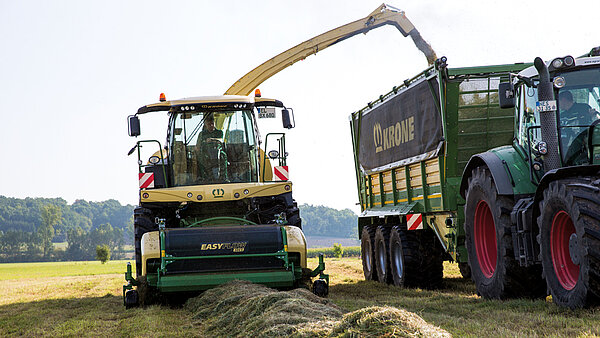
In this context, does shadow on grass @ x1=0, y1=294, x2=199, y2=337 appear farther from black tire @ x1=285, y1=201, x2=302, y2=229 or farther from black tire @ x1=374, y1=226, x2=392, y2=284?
black tire @ x1=374, y1=226, x2=392, y2=284

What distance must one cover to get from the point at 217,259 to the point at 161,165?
253cm

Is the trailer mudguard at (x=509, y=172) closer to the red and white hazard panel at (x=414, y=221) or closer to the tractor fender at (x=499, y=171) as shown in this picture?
the tractor fender at (x=499, y=171)

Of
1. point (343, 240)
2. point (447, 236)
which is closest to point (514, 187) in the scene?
point (447, 236)

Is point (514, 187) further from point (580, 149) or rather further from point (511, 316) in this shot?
point (511, 316)

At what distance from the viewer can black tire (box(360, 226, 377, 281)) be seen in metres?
13.4

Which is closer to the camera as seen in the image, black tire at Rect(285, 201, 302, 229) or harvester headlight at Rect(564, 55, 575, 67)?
harvester headlight at Rect(564, 55, 575, 67)

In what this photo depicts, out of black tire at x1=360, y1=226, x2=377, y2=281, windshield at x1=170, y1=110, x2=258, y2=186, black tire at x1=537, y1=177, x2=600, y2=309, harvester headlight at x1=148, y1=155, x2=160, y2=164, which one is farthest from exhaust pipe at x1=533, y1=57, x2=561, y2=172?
black tire at x1=360, y1=226, x2=377, y2=281

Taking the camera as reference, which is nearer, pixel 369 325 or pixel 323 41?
pixel 369 325

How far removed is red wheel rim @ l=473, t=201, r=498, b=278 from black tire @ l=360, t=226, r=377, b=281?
5.11 meters

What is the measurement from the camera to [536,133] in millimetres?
7086

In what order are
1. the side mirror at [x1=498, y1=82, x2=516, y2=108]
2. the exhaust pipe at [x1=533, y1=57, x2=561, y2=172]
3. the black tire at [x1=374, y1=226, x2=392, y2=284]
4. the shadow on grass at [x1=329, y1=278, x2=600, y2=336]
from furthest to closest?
the black tire at [x1=374, y1=226, x2=392, y2=284]
the side mirror at [x1=498, y1=82, x2=516, y2=108]
the exhaust pipe at [x1=533, y1=57, x2=561, y2=172]
the shadow on grass at [x1=329, y1=278, x2=600, y2=336]

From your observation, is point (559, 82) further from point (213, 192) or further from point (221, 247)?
point (213, 192)

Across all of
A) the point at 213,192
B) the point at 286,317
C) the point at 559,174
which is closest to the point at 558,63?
the point at 559,174

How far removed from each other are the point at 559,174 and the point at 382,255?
267 inches
